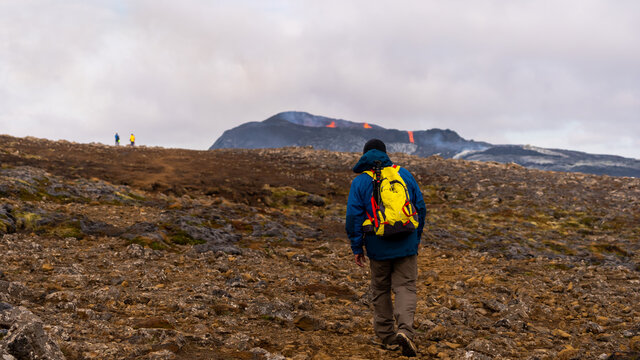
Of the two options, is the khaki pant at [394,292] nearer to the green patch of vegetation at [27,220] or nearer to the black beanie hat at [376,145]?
the black beanie hat at [376,145]

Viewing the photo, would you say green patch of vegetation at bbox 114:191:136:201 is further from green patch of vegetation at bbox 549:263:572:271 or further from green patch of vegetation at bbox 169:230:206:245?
green patch of vegetation at bbox 549:263:572:271

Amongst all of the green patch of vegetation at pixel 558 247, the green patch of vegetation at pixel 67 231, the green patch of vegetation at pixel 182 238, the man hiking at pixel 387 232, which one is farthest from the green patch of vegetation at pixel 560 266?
the green patch of vegetation at pixel 67 231

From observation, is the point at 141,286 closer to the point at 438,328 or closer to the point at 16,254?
the point at 16,254

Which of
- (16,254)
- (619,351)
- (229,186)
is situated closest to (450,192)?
(229,186)

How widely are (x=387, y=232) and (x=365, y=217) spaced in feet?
1.39

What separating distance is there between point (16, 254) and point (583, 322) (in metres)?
10.3

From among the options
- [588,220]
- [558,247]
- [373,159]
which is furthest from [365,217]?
[588,220]

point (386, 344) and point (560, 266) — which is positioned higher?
point (386, 344)

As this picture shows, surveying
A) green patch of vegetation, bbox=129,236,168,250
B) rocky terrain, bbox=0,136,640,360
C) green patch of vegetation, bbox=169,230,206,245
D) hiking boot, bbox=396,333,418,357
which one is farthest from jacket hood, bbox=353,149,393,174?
green patch of vegetation, bbox=169,230,206,245

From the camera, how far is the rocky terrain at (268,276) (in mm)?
5391

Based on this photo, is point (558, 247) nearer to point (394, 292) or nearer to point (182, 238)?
point (394, 292)

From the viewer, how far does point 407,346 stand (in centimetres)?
541

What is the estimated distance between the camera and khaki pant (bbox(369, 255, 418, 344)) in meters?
5.76

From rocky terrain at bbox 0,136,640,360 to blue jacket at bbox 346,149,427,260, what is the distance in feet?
4.22
